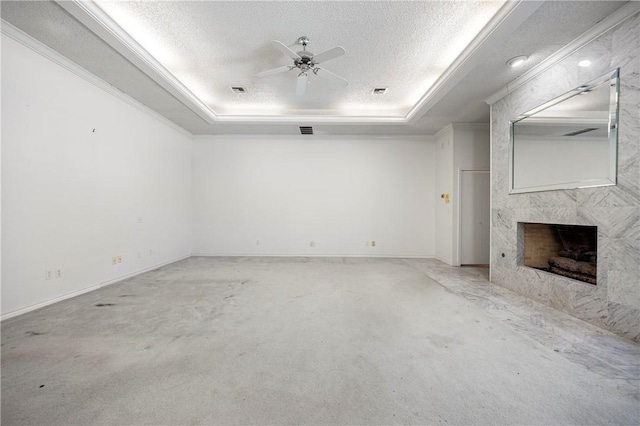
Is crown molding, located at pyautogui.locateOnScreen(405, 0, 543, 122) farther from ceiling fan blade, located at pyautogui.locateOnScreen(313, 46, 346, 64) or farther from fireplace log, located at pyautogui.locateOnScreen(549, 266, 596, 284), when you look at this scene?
fireplace log, located at pyautogui.locateOnScreen(549, 266, 596, 284)

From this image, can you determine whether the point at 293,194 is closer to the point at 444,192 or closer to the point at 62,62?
the point at 444,192

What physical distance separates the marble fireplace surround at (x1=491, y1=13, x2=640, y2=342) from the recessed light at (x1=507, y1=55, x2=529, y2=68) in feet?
1.12

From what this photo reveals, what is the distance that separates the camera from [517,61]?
3025 millimetres

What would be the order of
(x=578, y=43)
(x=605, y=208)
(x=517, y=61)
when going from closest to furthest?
(x=605, y=208) → (x=578, y=43) → (x=517, y=61)

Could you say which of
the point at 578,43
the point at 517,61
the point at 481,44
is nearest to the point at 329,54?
the point at 481,44

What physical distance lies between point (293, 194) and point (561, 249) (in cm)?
506

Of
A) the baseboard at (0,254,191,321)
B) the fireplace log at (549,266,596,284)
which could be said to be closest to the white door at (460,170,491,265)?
the fireplace log at (549,266,596,284)

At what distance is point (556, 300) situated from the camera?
2.92 metres

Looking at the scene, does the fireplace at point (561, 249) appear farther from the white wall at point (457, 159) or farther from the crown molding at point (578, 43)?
the crown molding at point (578, 43)

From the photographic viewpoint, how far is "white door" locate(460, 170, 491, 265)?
527cm

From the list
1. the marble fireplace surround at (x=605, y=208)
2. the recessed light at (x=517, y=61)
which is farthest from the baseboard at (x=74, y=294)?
the recessed light at (x=517, y=61)

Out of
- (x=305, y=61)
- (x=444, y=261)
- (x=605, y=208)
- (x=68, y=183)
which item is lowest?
(x=444, y=261)

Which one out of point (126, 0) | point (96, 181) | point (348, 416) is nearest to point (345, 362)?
point (348, 416)

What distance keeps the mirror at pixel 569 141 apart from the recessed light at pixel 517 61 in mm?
619
